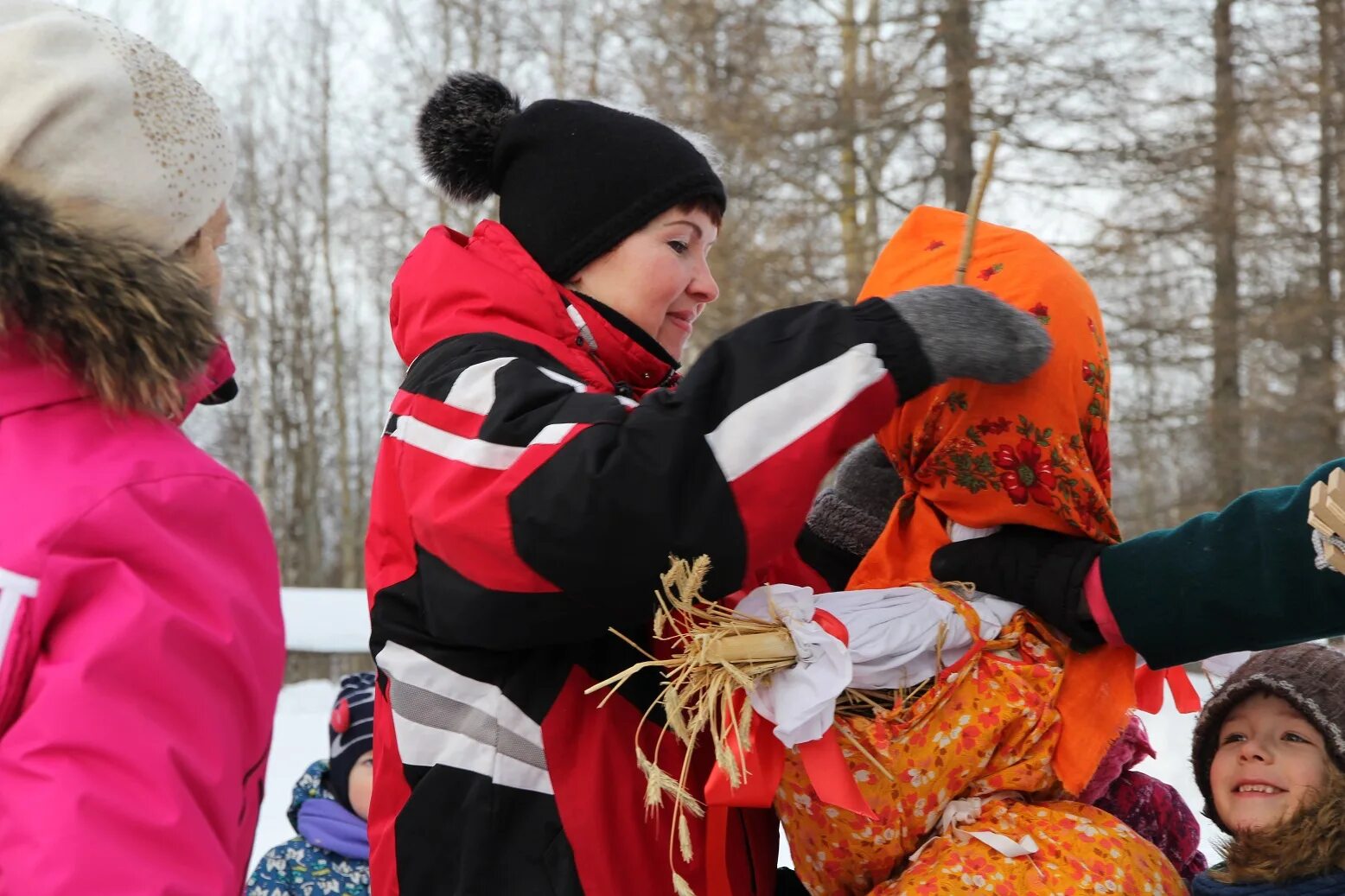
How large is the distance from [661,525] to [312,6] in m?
20.6

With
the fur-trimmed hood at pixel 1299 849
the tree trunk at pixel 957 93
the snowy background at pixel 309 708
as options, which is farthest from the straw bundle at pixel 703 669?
the tree trunk at pixel 957 93

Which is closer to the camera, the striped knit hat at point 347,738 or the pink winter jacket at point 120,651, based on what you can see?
the pink winter jacket at point 120,651

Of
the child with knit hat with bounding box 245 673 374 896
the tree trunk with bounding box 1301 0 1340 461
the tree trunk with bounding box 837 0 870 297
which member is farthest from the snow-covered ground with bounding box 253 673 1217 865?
the tree trunk with bounding box 837 0 870 297

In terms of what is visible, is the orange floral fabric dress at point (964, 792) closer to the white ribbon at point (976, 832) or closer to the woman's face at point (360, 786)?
the white ribbon at point (976, 832)

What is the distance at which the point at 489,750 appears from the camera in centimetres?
170

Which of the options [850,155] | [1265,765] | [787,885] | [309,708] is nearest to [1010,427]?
[1265,765]

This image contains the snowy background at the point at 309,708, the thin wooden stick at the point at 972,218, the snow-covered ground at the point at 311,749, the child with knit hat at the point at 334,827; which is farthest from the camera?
the snowy background at the point at 309,708

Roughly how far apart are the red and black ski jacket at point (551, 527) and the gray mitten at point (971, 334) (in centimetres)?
3

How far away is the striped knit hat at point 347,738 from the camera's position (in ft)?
11.8

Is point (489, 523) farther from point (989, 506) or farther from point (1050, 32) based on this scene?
point (1050, 32)

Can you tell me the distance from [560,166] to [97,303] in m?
0.78

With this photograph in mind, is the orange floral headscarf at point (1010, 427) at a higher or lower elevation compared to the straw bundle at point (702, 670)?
higher

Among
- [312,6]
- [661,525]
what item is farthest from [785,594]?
[312,6]

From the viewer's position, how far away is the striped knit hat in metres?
3.61
